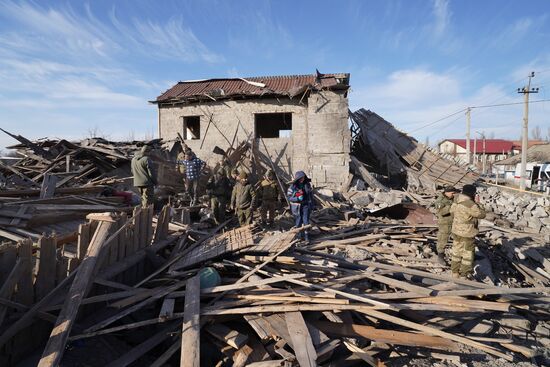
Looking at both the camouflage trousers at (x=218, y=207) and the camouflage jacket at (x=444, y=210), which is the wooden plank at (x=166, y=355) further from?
the camouflage jacket at (x=444, y=210)

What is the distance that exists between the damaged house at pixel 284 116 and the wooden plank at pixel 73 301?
9.21 meters

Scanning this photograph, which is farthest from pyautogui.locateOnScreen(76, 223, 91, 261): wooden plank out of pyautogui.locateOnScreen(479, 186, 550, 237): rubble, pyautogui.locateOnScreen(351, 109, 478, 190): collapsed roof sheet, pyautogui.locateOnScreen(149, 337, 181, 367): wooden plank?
pyautogui.locateOnScreen(351, 109, 478, 190): collapsed roof sheet

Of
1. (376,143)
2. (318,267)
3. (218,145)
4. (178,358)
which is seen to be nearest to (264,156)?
(218,145)

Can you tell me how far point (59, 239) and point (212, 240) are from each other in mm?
2382

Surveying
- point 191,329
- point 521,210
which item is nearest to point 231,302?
point 191,329

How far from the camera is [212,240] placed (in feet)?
18.9

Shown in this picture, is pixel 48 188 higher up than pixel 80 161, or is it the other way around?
pixel 80 161

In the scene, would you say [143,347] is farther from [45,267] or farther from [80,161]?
[80,161]

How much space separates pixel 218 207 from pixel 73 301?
5.29 m

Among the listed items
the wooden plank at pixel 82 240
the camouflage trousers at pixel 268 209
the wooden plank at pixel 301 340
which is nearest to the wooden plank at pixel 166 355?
the wooden plank at pixel 301 340

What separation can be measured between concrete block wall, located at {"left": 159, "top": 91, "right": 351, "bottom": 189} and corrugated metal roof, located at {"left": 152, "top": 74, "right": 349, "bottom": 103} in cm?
37

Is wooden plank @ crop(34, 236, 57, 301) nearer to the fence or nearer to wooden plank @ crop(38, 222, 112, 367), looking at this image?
the fence

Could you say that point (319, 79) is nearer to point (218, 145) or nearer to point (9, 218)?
point (218, 145)

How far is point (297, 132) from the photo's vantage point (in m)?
12.5
